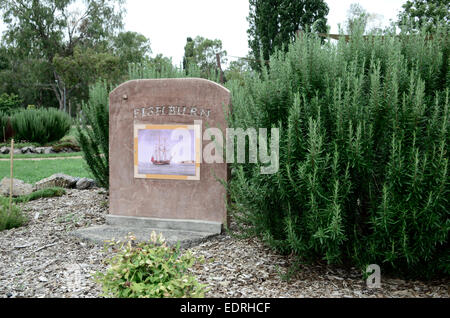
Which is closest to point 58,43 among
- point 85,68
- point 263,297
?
point 85,68

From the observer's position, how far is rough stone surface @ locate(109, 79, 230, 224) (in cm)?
486

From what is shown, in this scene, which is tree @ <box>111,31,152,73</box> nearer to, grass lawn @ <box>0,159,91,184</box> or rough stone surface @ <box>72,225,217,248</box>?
grass lawn @ <box>0,159,91,184</box>

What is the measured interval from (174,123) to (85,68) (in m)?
29.4

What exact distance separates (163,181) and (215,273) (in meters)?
1.83

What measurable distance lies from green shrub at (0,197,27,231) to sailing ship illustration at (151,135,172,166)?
7.29 feet

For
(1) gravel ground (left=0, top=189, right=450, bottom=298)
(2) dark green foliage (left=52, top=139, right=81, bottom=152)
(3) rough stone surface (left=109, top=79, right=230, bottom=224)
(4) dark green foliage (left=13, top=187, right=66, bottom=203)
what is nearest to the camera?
(1) gravel ground (left=0, top=189, right=450, bottom=298)

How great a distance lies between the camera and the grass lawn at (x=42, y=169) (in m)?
9.94

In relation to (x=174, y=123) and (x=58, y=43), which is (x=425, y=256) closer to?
(x=174, y=123)

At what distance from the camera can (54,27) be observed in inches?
1378

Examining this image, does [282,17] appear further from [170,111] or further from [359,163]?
[359,163]

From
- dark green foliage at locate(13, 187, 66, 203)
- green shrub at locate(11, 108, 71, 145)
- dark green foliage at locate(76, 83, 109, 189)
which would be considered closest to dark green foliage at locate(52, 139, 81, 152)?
green shrub at locate(11, 108, 71, 145)

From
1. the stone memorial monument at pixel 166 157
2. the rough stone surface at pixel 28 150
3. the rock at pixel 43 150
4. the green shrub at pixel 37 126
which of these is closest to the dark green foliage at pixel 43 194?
the stone memorial monument at pixel 166 157

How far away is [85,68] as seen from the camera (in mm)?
31641

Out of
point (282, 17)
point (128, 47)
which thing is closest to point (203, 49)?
point (128, 47)
